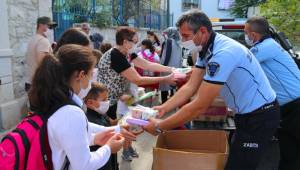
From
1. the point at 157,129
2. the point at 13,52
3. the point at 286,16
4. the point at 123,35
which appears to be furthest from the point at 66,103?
the point at 286,16

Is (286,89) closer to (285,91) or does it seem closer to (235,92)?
(285,91)

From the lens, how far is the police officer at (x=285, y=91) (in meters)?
3.46

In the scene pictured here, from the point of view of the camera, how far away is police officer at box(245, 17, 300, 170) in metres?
3.46

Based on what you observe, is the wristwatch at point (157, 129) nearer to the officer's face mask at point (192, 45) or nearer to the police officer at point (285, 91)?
the officer's face mask at point (192, 45)

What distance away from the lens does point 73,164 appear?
1.77 m

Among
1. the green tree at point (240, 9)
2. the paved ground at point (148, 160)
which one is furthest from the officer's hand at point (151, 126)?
the green tree at point (240, 9)

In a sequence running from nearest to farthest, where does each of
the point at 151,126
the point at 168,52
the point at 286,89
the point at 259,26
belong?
the point at 151,126 → the point at 286,89 → the point at 259,26 → the point at 168,52

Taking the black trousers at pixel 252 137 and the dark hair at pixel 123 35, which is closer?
the black trousers at pixel 252 137

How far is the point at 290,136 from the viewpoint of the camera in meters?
3.56

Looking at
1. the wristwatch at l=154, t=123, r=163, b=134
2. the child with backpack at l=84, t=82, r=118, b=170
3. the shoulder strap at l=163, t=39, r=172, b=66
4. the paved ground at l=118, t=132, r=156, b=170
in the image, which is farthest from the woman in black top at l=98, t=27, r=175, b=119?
the shoulder strap at l=163, t=39, r=172, b=66

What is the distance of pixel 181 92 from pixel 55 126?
1.68 m

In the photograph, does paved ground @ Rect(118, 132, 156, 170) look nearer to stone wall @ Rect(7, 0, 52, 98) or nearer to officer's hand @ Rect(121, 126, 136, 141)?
officer's hand @ Rect(121, 126, 136, 141)

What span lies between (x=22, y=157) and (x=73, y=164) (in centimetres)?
25

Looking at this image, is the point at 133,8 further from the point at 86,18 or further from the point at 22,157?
the point at 22,157
